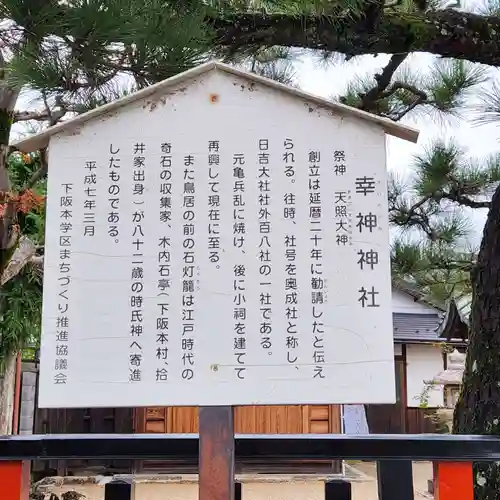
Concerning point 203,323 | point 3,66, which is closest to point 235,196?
point 203,323

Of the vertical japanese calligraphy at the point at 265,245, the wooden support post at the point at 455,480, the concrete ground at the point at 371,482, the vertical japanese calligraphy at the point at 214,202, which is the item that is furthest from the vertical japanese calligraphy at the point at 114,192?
the concrete ground at the point at 371,482

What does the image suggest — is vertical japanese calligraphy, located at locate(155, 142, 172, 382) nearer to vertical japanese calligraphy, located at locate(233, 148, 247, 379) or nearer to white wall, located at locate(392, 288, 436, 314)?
vertical japanese calligraphy, located at locate(233, 148, 247, 379)

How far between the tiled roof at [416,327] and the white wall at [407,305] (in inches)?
10.0

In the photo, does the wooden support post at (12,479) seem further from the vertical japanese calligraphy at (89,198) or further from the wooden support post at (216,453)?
the vertical japanese calligraphy at (89,198)

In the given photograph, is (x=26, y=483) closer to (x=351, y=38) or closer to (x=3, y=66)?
(x=3, y=66)

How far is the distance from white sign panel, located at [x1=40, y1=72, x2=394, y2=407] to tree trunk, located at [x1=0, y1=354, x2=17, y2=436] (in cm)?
516

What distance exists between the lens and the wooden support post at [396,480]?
6.12 feet

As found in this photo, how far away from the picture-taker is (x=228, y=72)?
1.84 metres

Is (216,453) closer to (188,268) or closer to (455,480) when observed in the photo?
(188,268)

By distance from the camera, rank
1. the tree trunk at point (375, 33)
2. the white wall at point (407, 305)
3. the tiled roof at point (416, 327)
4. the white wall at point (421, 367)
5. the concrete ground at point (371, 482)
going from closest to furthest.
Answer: the tree trunk at point (375, 33), the concrete ground at point (371, 482), the tiled roof at point (416, 327), the white wall at point (421, 367), the white wall at point (407, 305)

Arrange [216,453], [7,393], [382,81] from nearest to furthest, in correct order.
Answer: [216,453] → [382,81] → [7,393]

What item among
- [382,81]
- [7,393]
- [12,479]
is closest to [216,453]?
[12,479]

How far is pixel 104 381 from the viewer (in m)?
1.73

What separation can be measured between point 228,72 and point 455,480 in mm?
1371
